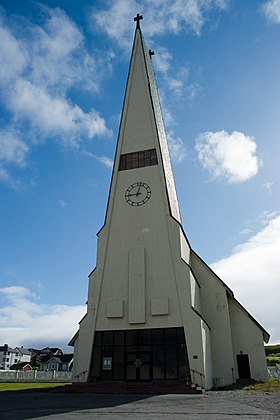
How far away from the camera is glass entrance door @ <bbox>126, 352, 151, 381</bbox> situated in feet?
80.1

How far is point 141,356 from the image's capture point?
24953 millimetres

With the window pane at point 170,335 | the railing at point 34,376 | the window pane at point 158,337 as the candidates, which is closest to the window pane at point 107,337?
the window pane at point 158,337

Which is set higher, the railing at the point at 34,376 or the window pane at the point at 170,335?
the window pane at the point at 170,335

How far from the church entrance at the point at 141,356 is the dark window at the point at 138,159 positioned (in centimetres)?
1408

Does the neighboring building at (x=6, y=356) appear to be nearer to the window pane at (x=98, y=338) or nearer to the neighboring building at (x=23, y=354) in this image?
the neighboring building at (x=23, y=354)

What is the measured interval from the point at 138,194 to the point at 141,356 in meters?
12.8

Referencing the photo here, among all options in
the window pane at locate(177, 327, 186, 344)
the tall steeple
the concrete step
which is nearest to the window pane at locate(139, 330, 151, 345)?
the window pane at locate(177, 327, 186, 344)

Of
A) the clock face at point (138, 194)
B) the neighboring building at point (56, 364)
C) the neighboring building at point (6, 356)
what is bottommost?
the neighboring building at point (56, 364)

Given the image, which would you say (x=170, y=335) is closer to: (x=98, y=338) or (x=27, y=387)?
(x=98, y=338)

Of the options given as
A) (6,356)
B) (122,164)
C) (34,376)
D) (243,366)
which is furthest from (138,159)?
(6,356)

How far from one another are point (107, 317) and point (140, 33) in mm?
31432

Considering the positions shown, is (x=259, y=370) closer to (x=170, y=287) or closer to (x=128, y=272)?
(x=170, y=287)

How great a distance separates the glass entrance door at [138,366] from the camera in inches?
961

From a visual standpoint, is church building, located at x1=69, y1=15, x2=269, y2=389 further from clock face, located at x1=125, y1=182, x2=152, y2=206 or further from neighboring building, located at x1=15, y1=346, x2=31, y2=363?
neighboring building, located at x1=15, y1=346, x2=31, y2=363
